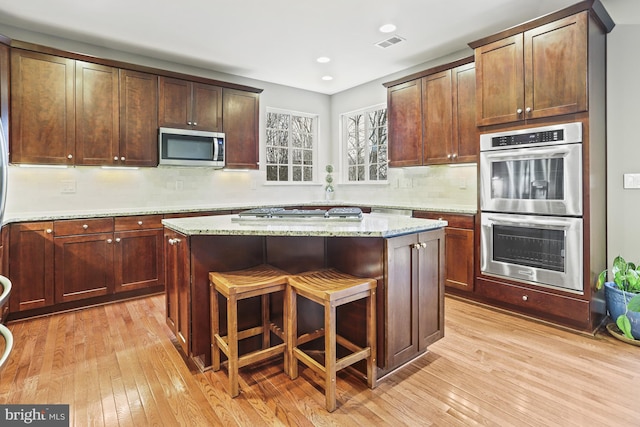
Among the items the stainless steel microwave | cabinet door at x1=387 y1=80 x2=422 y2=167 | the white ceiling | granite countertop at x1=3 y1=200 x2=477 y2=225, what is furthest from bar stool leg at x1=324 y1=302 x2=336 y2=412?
the stainless steel microwave

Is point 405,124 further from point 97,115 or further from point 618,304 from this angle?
point 97,115

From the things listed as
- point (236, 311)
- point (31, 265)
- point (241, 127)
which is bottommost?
point (236, 311)

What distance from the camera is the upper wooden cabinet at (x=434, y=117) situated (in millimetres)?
3721

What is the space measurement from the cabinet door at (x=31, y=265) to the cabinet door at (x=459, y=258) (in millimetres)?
3762

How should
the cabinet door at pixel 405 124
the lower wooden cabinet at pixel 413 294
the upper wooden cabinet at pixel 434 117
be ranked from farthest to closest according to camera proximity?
the cabinet door at pixel 405 124 → the upper wooden cabinet at pixel 434 117 → the lower wooden cabinet at pixel 413 294

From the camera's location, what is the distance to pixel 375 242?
6.93 ft

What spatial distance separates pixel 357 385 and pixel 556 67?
279 centimetres

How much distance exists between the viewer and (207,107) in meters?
4.36

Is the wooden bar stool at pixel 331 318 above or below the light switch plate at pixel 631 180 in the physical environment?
below

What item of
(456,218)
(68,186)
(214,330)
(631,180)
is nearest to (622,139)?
(631,180)

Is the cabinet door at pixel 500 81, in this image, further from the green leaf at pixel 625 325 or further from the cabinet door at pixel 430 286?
the green leaf at pixel 625 325

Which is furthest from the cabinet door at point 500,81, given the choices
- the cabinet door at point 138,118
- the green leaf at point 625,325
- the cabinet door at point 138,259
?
the cabinet door at point 138,259

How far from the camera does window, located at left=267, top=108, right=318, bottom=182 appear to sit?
5527 millimetres

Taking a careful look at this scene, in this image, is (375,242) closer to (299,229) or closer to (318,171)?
(299,229)
